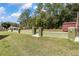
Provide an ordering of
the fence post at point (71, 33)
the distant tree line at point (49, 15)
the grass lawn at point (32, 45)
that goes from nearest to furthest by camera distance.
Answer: the grass lawn at point (32, 45) < the distant tree line at point (49, 15) < the fence post at point (71, 33)

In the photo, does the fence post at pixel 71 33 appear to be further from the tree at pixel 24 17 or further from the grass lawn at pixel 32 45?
the tree at pixel 24 17

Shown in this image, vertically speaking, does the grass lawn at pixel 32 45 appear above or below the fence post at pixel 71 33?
below

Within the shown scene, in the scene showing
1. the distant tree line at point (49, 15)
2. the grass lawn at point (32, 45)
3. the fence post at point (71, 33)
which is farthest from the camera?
the fence post at point (71, 33)

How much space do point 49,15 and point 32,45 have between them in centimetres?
53

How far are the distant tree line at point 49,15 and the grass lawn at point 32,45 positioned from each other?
0.23 m

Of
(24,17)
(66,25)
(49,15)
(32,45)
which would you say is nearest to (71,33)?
(66,25)

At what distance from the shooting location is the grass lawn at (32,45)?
419 cm

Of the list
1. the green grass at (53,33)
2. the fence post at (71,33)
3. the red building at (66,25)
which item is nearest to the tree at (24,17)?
the green grass at (53,33)

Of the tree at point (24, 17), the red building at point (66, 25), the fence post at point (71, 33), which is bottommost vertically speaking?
the fence post at point (71, 33)

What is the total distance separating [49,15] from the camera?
14.4 ft

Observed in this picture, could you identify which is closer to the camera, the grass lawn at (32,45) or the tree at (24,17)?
the grass lawn at (32,45)

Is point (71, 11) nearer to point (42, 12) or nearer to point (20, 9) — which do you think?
point (42, 12)

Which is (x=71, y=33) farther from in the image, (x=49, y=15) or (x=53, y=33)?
(x=49, y=15)

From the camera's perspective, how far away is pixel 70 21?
14.3 feet
